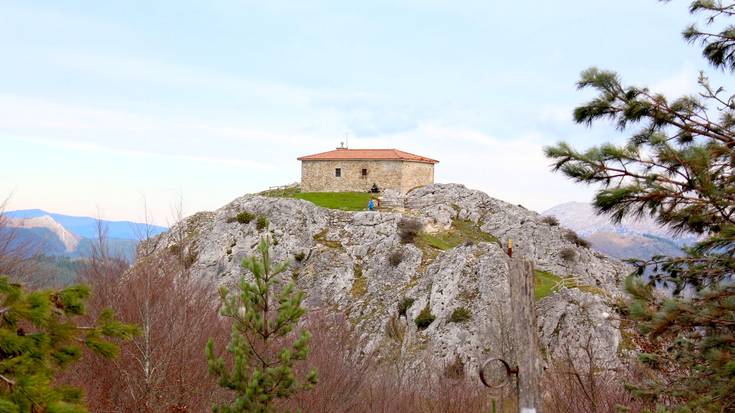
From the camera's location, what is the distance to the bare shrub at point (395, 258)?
37719mm

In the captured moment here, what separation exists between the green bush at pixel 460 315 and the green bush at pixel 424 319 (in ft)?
4.06

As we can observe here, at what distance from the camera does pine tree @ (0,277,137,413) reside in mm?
3172

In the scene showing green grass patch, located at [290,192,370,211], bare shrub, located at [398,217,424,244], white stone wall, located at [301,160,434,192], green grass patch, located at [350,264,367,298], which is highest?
white stone wall, located at [301,160,434,192]

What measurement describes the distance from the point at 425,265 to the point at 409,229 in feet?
15.9

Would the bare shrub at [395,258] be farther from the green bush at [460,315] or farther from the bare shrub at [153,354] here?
the bare shrub at [153,354]

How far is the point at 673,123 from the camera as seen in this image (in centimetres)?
937

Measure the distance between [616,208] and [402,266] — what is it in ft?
96.3

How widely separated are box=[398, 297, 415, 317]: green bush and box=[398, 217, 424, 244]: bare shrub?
844 centimetres

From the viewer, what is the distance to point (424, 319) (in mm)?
30656

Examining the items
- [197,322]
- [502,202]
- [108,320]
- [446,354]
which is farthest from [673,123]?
[502,202]

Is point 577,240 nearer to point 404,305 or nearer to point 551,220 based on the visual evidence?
point 551,220

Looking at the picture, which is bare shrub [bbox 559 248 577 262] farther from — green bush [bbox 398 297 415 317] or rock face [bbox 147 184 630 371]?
green bush [bbox 398 297 415 317]

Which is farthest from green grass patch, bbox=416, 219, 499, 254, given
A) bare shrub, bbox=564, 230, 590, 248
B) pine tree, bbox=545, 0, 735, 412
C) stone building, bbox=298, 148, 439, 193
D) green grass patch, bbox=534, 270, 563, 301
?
pine tree, bbox=545, 0, 735, 412

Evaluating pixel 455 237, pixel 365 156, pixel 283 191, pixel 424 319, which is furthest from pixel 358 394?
pixel 283 191
